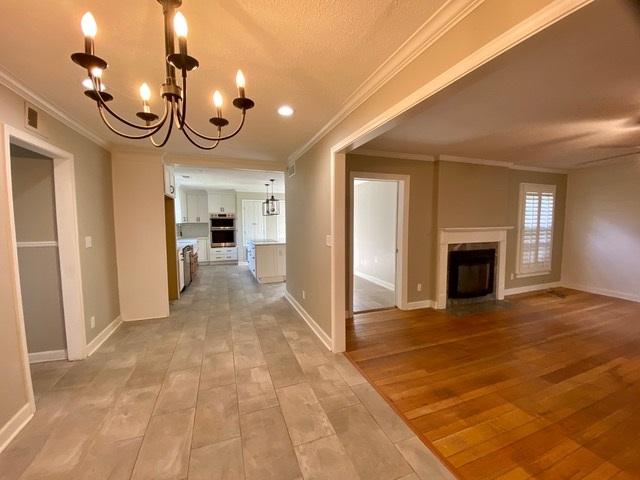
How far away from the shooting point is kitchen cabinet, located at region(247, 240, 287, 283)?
20.1 feet

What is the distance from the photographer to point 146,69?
1.80 meters

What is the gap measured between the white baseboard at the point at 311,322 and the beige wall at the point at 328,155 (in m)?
0.07

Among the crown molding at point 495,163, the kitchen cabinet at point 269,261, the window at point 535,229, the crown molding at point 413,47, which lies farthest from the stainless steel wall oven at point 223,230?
the window at point 535,229

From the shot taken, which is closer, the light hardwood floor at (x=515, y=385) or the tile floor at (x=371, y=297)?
the light hardwood floor at (x=515, y=385)

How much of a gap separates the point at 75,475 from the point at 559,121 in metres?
4.90

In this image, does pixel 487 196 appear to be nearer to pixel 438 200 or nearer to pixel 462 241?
pixel 462 241

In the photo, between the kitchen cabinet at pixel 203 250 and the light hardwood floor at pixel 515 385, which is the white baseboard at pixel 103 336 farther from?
the kitchen cabinet at pixel 203 250

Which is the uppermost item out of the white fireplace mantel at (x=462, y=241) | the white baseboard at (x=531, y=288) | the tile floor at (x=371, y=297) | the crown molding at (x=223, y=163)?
the crown molding at (x=223, y=163)

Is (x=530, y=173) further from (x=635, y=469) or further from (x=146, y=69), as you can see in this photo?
(x=146, y=69)

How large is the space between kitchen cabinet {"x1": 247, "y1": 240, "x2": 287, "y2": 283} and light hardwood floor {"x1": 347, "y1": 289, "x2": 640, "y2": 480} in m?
2.78

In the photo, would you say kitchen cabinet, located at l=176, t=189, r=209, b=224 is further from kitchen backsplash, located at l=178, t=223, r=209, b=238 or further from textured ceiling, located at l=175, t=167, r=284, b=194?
textured ceiling, located at l=175, t=167, r=284, b=194

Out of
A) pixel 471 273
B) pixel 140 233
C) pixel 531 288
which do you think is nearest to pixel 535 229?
pixel 531 288

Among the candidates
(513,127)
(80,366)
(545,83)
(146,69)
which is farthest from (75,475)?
(513,127)

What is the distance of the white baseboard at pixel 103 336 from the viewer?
2924 millimetres
